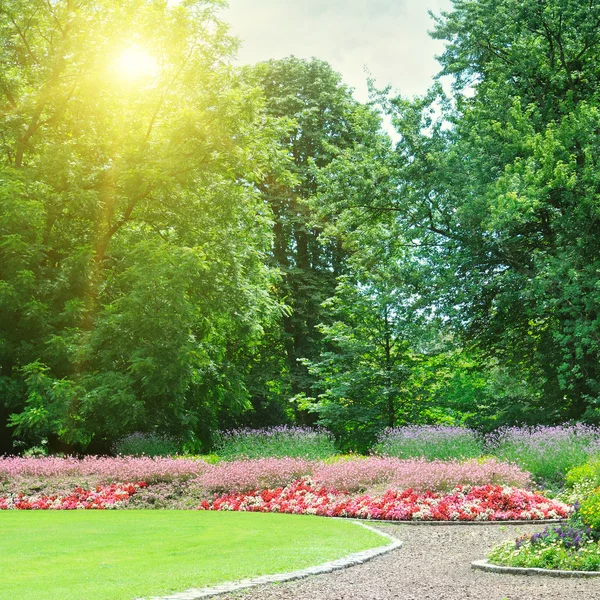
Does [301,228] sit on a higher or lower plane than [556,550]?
higher

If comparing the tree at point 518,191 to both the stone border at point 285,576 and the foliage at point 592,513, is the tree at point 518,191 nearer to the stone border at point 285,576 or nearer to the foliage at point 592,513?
the foliage at point 592,513

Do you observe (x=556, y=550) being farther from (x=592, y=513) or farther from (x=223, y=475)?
(x=223, y=475)

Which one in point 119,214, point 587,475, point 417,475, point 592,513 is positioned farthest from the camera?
point 119,214

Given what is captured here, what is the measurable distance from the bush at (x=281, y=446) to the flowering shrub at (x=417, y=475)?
343 cm

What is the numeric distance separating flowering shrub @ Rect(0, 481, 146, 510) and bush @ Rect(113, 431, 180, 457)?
377 cm

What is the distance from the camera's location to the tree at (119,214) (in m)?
18.3

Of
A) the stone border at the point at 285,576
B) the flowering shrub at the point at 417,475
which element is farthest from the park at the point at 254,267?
the stone border at the point at 285,576

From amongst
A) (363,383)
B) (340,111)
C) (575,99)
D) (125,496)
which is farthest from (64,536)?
(340,111)

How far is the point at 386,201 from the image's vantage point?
21891 millimetres

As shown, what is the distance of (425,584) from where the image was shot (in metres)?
6.67

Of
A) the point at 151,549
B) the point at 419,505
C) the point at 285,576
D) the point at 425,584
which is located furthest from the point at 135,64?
the point at 425,584

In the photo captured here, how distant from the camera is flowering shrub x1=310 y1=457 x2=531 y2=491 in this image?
1228 cm

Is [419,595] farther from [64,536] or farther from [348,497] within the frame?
[348,497]

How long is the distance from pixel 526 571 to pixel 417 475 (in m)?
5.39
